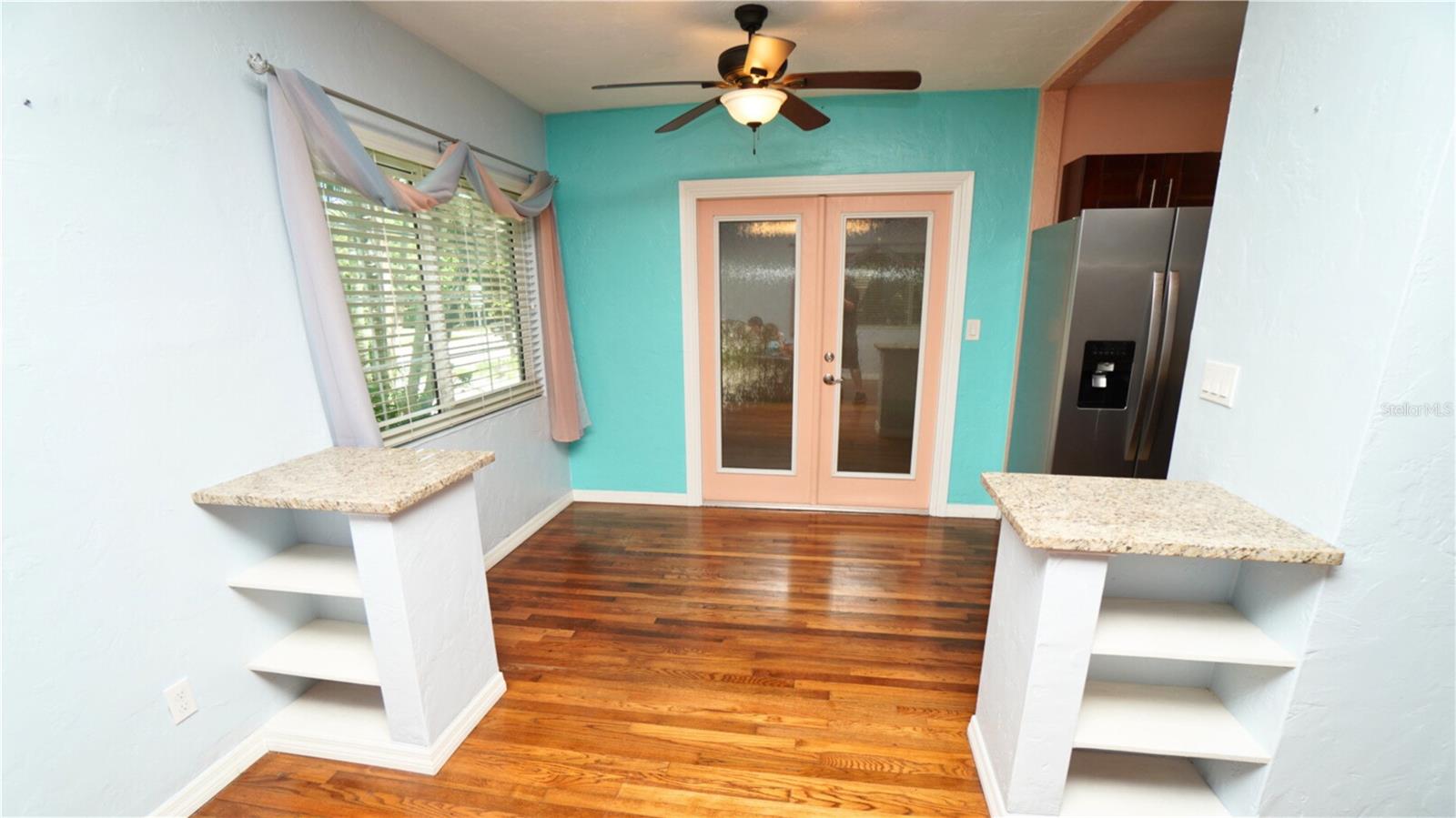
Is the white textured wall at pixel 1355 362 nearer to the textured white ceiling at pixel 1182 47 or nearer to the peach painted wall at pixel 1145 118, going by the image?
the textured white ceiling at pixel 1182 47

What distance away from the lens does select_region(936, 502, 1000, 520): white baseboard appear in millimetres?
3498

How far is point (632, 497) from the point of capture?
3846mm

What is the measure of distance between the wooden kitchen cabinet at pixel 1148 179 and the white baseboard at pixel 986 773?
8.38ft

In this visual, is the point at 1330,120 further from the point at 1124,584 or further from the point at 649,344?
the point at 649,344

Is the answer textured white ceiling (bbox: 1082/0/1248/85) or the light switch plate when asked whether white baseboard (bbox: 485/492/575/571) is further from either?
textured white ceiling (bbox: 1082/0/1248/85)

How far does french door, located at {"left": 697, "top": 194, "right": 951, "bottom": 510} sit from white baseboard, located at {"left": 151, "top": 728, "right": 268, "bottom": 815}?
8.30ft

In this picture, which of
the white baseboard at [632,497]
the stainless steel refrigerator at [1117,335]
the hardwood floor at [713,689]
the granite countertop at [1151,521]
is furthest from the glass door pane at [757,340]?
the granite countertop at [1151,521]

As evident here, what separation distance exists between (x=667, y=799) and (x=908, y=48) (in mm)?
3123

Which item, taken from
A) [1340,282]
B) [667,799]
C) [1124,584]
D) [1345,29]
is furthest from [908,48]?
[667,799]

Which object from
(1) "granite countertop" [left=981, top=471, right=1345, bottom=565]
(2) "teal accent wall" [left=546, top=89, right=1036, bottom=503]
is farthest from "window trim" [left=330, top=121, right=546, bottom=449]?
(1) "granite countertop" [left=981, top=471, right=1345, bottom=565]

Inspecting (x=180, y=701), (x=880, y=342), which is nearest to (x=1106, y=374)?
(x=880, y=342)

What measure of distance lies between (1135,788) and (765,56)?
102 inches

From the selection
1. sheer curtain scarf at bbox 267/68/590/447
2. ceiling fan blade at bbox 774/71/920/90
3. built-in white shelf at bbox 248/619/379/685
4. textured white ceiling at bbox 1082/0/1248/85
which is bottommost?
built-in white shelf at bbox 248/619/379/685

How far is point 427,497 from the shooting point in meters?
1.61
